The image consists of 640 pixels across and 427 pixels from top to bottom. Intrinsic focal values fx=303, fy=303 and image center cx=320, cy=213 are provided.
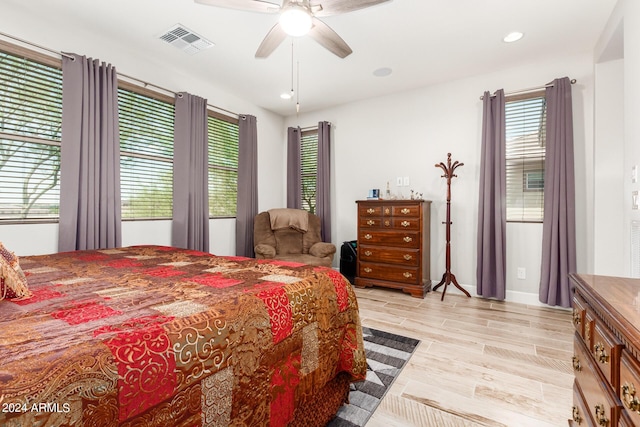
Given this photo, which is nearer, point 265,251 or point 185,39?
point 185,39

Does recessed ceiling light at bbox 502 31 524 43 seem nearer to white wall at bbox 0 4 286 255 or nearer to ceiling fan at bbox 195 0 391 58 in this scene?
ceiling fan at bbox 195 0 391 58

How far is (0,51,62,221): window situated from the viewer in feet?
7.95

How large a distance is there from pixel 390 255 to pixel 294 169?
7.31ft

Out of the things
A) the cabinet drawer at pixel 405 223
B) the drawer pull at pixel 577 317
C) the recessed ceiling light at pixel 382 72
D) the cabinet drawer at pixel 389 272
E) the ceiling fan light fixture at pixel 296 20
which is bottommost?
the cabinet drawer at pixel 389 272

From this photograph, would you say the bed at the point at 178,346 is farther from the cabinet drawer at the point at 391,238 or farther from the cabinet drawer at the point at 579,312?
the cabinet drawer at the point at 391,238

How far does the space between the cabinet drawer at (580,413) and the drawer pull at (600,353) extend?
23 centimetres

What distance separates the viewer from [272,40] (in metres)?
2.32

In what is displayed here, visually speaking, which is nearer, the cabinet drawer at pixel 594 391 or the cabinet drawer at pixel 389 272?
the cabinet drawer at pixel 594 391

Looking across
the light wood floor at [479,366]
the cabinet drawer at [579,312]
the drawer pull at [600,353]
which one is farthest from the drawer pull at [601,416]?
the light wood floor at [479,366]

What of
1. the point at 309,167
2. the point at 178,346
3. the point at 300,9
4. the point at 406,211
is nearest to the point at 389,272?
the point at 406,211

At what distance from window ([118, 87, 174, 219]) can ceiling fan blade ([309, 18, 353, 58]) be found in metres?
2.15

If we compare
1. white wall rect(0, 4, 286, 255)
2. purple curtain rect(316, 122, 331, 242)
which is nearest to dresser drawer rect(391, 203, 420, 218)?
purple curtain rect(316, 122, 331, 242)

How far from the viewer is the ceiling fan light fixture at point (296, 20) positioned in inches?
72.7

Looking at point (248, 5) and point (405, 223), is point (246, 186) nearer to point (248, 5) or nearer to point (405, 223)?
point (405, 223)
